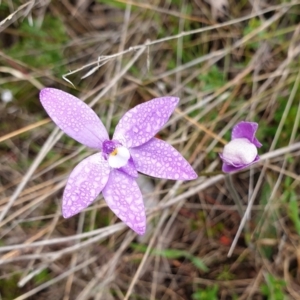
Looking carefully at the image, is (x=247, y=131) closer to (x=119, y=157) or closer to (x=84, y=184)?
(x=119, y=157)

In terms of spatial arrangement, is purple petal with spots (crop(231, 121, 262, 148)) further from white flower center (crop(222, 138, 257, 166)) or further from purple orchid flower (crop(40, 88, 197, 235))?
purple orchid flower (crop(40, 88, 197, 235))

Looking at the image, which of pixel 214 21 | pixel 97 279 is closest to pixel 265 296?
pixel 97 279

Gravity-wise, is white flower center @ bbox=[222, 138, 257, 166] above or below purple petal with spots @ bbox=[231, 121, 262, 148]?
below

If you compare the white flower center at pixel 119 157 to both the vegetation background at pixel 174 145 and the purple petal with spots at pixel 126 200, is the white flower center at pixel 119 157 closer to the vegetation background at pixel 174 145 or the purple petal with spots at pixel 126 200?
the purple petal with spots at pixel 126 200

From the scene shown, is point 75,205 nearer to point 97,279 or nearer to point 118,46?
point 97,279

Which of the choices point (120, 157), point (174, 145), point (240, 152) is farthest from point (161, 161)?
point (174, 145)

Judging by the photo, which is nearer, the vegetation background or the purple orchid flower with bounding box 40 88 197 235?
the purple orchid flower with bounding box 40 88 197 235

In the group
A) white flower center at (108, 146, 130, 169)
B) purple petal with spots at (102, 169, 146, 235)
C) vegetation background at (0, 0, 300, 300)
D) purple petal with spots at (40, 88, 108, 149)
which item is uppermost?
purple petal with spots at (40, 88, 108, 149)

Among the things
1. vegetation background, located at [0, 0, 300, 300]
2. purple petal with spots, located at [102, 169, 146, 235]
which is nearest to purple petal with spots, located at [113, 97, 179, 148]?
purple petal with spots, located at [102, 169, 146, 235]
